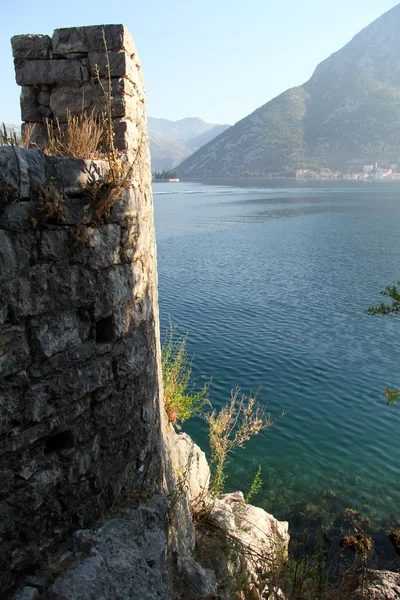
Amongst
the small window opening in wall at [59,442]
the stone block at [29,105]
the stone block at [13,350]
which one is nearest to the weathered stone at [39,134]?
the stone block at [29,105]

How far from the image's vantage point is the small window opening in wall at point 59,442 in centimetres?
436

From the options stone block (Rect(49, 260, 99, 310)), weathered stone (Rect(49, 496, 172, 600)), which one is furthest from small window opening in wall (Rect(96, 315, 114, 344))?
weathered stone (Rect(49, 496, 172, 600))

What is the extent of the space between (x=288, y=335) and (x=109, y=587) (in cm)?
1753

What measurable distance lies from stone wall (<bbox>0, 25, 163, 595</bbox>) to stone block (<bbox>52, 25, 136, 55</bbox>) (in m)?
0.01

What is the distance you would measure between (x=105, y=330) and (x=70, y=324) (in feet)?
1.73

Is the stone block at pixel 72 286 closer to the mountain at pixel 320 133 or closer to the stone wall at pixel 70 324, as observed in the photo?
the stone wall at pixel 70 324

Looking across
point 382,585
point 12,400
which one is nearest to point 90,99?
point 12,400

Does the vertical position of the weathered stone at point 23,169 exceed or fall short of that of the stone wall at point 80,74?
it falls short

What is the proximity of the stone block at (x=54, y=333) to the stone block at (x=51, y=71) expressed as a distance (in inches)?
122

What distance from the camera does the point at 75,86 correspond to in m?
5.67

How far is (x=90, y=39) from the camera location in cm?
530

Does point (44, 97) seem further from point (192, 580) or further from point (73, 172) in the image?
point (192, 580)

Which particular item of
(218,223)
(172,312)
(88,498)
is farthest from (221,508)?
(218,223)

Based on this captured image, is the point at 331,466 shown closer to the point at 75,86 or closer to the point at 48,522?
the point at 48,522
